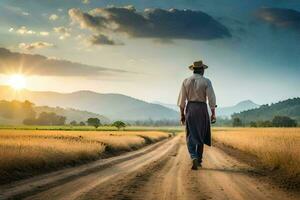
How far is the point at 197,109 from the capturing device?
1403 cm

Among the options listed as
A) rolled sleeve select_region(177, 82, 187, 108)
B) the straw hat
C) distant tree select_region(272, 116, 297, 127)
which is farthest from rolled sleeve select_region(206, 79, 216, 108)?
distant tree select_region(272, 116, 297, 127)

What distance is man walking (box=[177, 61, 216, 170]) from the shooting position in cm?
1395

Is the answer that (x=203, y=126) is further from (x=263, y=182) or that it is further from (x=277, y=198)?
(x=277, y=198)

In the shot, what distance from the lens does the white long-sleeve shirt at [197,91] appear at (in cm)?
1394

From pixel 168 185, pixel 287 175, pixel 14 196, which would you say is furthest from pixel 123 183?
pixel 287 175

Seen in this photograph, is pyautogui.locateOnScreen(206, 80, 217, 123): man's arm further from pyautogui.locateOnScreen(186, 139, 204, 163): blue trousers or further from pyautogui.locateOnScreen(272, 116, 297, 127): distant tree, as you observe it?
pyautogui.locateOnScreen(272, 116, 297, 127): distant tree

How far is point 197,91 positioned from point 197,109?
0.55m

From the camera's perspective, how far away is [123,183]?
34.7ft

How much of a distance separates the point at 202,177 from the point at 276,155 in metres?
6.85

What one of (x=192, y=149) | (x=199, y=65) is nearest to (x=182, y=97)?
(x=199, y=65)

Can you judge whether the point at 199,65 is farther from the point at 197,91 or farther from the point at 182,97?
the point at 182,97

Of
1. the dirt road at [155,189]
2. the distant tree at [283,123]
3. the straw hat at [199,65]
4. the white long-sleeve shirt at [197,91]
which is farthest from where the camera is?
the distant tree at [283,123]

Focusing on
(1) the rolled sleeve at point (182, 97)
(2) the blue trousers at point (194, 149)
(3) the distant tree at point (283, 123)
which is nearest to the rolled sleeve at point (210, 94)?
(1) the rolled sleeve at point (182, 97)

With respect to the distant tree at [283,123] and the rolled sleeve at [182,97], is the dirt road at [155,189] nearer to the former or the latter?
the rolled sleeve at [182,97]
